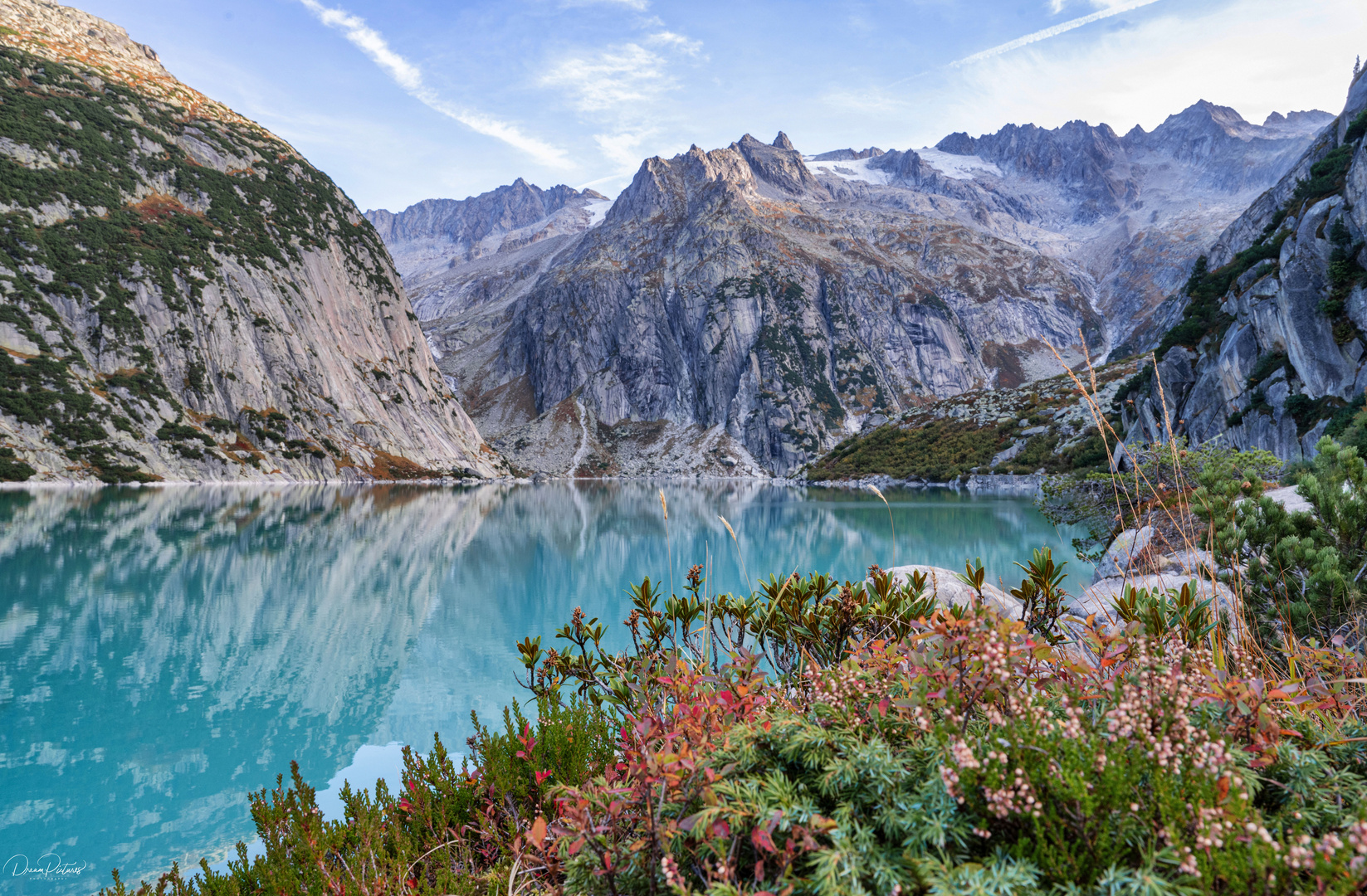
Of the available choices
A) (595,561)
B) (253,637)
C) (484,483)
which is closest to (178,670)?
(253,637)

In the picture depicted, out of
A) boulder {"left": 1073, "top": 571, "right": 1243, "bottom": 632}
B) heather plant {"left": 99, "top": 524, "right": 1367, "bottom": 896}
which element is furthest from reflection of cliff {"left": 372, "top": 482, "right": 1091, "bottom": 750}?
heather plant {"left": 99, "top": 524, "right": 1367, "bottom": 896}

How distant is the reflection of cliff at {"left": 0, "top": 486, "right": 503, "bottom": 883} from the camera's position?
8492 mm

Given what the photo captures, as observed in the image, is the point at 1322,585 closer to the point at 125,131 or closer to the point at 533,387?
the point at 125,131

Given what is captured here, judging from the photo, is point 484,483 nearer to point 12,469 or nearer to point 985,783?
point 12,469

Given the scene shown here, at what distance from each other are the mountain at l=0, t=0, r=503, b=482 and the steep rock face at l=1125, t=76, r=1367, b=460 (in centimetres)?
9884

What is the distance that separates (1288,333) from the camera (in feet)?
123

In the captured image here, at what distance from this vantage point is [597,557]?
29734mm

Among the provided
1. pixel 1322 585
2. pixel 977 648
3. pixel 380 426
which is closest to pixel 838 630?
pixel 977 648

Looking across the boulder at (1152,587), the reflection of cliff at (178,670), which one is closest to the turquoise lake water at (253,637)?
the reflection of cliff at (178,670)

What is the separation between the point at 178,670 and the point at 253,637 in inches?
99.7

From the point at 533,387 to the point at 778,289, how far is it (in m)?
84.6

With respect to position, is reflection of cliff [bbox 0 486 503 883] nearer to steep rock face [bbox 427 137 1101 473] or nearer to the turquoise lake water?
the turquoise lake water

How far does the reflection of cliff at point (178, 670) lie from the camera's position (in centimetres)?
849

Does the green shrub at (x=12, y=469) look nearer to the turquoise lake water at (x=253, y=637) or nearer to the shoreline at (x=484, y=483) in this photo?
the shoreline at (x=484, y=483)
